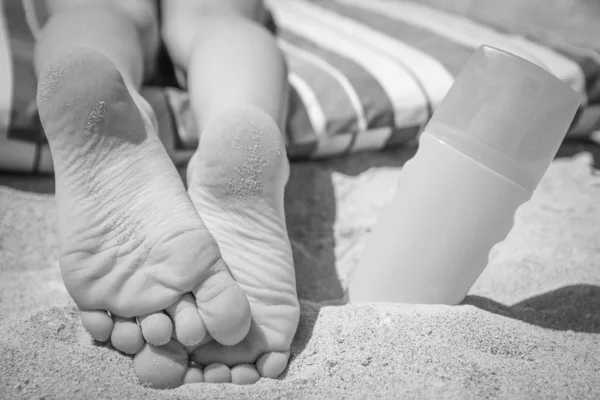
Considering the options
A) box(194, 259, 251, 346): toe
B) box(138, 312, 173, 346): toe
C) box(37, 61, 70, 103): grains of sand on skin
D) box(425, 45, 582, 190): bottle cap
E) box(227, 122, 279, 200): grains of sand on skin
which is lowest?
box(138, 312, 173, 346): toe

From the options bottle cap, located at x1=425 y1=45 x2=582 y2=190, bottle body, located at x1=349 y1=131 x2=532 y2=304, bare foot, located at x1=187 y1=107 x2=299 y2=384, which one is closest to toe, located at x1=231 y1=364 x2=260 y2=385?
bare foot, located at x1=187 y1=107 x2=299 y2=384

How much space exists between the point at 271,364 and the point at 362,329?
14 cm

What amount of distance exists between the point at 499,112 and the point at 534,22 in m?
1.84

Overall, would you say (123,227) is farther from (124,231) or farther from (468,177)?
(468,177)

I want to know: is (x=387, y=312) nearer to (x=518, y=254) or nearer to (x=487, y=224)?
(x=487, y=224)

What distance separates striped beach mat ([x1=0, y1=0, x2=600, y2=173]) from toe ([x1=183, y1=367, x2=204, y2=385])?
1.69 ft

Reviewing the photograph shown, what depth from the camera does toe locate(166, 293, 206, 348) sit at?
23.7 inches

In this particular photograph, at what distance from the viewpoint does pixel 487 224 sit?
2.39ft

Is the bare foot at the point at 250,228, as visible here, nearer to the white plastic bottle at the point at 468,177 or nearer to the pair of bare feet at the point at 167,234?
the pair of bare feet at the point at 167,234

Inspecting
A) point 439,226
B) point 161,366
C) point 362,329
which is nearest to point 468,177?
point 439,226

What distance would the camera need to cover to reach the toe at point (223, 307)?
0.60 m

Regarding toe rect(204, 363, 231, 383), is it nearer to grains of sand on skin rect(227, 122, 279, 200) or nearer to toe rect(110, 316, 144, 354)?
toe rect(110, 316, 144, 354)

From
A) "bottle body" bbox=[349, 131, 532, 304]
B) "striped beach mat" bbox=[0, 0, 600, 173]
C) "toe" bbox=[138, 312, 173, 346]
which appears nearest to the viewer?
"toe" bbox=[138, 312, 173, 346]

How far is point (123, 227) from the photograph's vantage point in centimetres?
65
